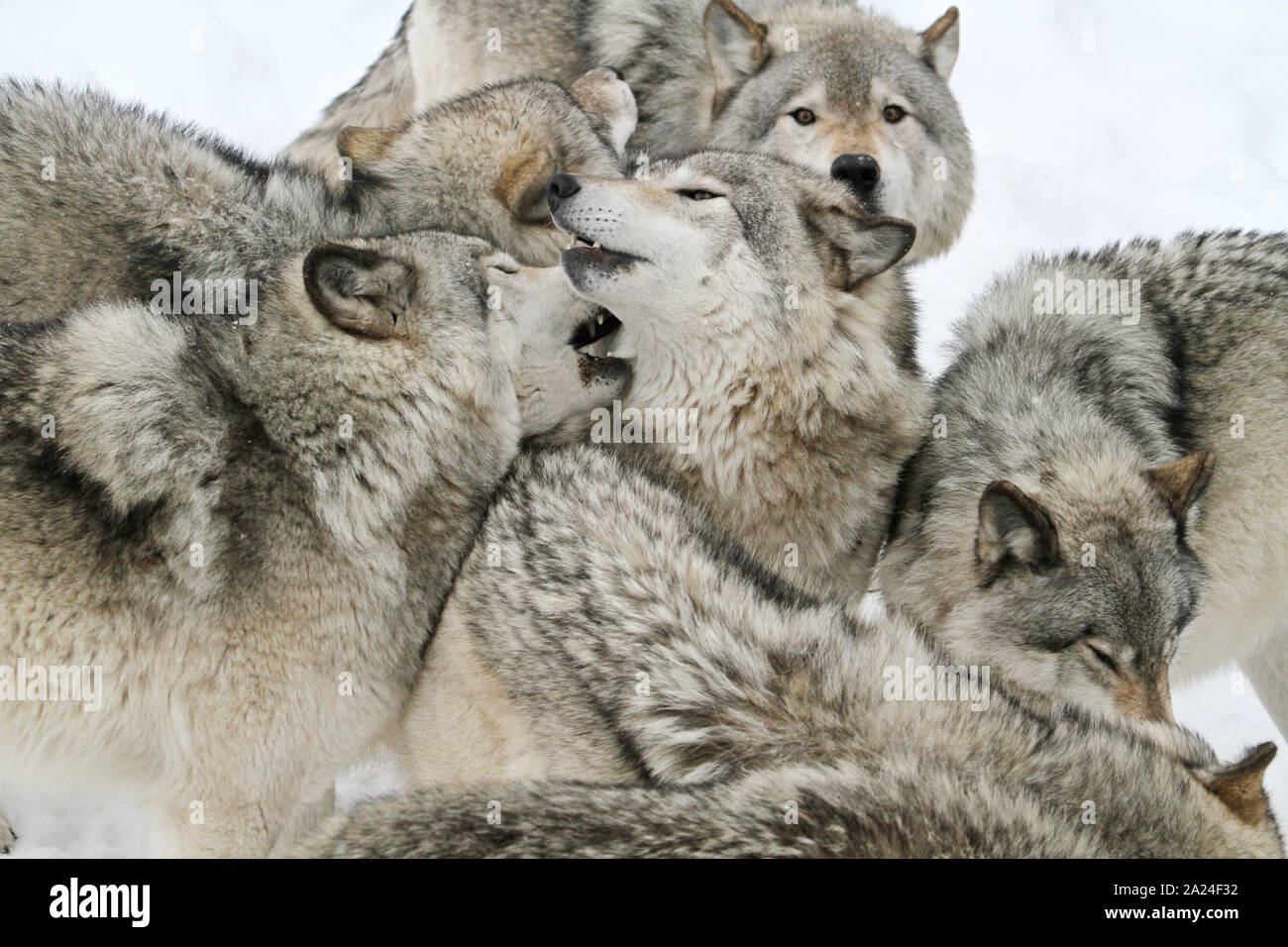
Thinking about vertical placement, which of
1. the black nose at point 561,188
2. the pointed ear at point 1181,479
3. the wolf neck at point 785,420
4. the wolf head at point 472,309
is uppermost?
the black nose at point 561,188

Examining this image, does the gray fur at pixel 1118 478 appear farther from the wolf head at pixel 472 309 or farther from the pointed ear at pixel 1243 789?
the wolf head at pixel 472 309

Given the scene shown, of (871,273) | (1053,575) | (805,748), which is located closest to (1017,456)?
(1053,575)

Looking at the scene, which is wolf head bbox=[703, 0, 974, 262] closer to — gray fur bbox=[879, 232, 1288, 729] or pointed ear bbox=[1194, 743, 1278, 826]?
gray fur bbox=[879, 232, 1288, 729]

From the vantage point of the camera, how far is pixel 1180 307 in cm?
522

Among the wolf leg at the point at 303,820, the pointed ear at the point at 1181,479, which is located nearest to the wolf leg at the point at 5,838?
the wolf leg at the point at 303,820

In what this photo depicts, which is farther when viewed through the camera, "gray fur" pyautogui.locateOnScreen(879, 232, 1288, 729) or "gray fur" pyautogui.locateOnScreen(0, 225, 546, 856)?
"gray fur" pyautogui.locateOnScreen(879, 232, 1288, 729)

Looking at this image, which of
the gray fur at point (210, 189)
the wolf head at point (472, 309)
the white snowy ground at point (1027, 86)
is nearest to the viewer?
the wolf head at point (472, 309)

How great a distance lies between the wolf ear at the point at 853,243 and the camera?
172 inches

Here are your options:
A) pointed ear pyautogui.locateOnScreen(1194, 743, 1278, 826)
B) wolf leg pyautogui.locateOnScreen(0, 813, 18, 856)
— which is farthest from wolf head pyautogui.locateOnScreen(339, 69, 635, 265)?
pointed ear pyautogui.locateOnScreen(1194, 743, 1278, 826)

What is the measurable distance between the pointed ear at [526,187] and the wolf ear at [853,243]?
1162 millimetres

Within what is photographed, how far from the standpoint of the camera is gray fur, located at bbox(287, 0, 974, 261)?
652 cm

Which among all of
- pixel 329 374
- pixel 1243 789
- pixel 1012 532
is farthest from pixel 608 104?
pixel 1243 789

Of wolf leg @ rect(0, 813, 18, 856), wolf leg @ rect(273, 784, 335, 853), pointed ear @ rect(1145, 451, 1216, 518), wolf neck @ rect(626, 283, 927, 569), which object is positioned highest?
wolf neck @ rect(626, 283, 927, 569)
